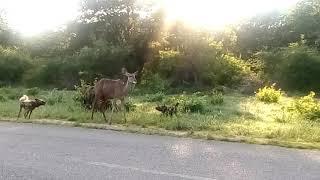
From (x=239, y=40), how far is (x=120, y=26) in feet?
36.0

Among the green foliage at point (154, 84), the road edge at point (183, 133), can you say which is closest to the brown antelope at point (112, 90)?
the road edge at point (183, 133)

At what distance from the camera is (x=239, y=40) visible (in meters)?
47.6

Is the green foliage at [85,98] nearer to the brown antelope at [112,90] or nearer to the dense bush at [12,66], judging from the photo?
the brown antelope at [112,90]

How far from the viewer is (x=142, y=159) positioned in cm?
898

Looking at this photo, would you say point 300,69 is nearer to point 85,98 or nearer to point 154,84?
point 154,84

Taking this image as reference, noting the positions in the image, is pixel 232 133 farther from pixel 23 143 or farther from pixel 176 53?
pixel 176 53

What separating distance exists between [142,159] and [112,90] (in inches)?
290

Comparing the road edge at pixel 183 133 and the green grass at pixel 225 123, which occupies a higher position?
the green grass at pixel 225 123

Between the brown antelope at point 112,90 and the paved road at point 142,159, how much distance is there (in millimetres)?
3735

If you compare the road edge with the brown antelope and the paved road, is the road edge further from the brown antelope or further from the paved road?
the brown antelope

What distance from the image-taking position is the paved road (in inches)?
305

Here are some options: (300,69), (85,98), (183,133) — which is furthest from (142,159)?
(300,69)

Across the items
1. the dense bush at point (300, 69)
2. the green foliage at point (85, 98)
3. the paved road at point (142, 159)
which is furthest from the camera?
the dense bush at point (300, 69)

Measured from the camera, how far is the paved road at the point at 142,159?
7746mm
